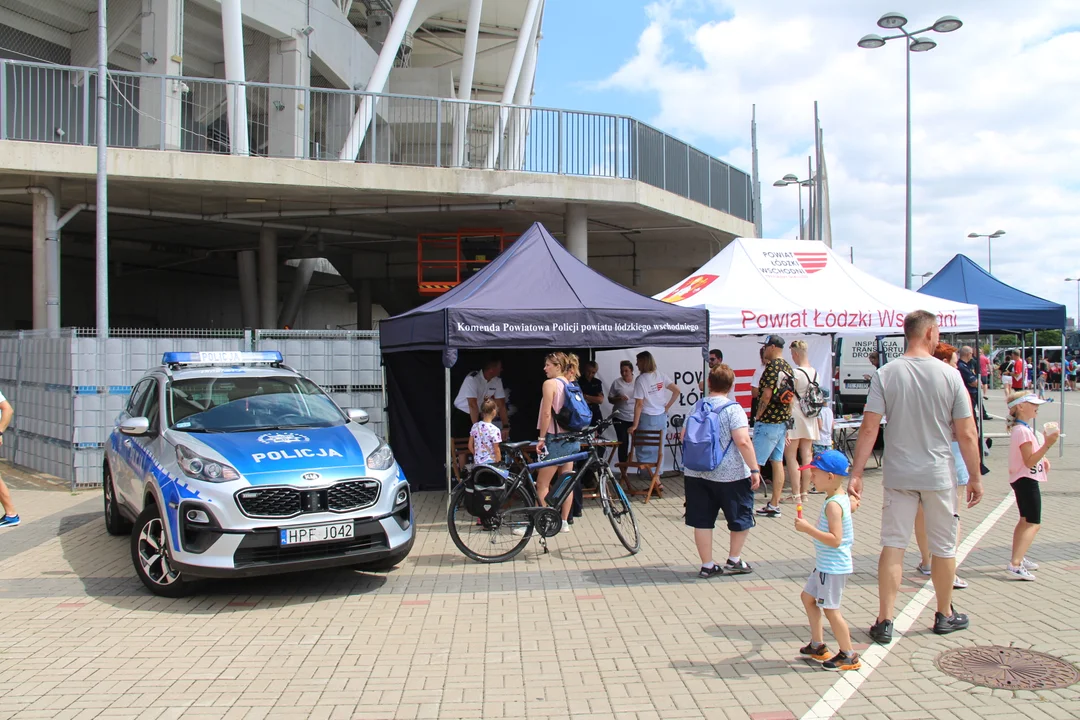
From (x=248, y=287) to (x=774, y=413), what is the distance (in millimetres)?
19478

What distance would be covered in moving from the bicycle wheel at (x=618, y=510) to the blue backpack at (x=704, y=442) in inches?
39.7

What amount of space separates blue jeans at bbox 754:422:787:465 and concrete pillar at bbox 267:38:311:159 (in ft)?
32.8

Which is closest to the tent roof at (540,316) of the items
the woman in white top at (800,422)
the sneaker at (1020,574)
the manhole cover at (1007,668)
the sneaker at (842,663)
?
the woman in white top at (800,422)

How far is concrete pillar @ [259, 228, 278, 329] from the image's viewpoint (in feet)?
68.7

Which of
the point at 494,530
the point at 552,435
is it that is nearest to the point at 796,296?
the point at 552,435

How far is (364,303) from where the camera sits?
2661cm

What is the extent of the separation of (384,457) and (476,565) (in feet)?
4.27

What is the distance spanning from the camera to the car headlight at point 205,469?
603 cm

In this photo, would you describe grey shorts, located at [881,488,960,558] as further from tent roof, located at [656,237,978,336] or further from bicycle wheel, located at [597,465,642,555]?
tent roof, located at [656,237,978,336]

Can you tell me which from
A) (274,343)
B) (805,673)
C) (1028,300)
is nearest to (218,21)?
(274,343)

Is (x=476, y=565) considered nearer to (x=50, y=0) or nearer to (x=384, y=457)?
(x=384, y=457)

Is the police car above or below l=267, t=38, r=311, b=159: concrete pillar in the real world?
below

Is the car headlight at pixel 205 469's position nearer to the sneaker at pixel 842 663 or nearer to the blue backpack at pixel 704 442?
the blue backpack at pixel 704 442

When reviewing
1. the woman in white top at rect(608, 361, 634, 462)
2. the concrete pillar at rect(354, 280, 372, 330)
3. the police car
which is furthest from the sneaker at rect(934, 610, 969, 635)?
the concrete pillar at rect(354, 280, 372, 330)
